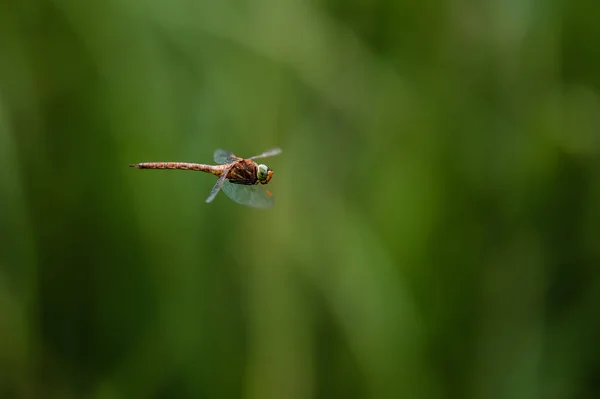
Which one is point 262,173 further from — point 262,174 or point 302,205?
point 302,205

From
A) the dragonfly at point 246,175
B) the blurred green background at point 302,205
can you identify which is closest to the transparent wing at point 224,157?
the dragonfly at point 246,175

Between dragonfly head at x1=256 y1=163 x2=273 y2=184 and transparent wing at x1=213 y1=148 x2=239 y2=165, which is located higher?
transparent wing at x1=213 y1=148 x2=239 y2=165

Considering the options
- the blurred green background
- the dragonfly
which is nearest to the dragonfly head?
the dragonfly

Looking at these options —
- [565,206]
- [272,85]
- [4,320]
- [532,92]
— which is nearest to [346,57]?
[272,85]

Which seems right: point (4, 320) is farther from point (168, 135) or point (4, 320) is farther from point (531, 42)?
point (531, 42)

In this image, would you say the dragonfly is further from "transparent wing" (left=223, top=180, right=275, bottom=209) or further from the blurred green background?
the blurred green background

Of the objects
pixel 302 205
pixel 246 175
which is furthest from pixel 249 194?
pixel 302 205
